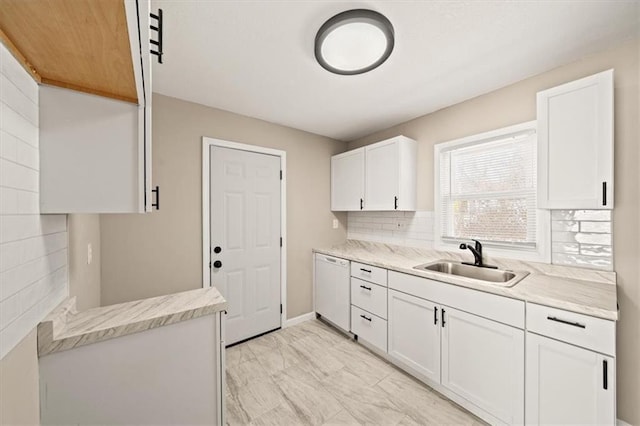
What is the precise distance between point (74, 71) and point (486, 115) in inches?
111

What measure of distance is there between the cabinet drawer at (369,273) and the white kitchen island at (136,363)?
1508 mm

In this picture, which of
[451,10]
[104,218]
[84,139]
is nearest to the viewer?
[84,139]

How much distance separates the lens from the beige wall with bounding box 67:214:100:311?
4.32 feet

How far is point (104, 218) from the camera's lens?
6.68 ft

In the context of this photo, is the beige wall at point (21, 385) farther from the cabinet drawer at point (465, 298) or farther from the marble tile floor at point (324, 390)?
the cabinet drawer at point (465, 298)

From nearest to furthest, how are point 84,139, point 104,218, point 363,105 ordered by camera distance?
point 84,139, point 104,218, point 363,105

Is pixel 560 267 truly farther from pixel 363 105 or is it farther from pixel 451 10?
pixel 363 105

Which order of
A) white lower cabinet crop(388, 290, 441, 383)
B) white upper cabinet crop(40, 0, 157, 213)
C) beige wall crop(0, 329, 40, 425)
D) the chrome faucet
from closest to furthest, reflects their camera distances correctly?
beige wall crop(0, 329, 40, 425), white upper cabinet crop(40, 0, 157, 213), white lower cabinet crop(388, 290, 441, 383), the chrome faucet

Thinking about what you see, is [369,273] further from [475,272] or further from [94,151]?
[94,151]

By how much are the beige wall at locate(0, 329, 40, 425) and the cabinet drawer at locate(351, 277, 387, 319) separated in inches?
87.7

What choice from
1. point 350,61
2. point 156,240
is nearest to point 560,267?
point 350,61

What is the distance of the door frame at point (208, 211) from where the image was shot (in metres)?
2.50

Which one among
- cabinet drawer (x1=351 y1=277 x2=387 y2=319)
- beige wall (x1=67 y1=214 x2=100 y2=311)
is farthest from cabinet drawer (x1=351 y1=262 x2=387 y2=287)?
beige wall (x1=67 y1=214 x2=100 y2=311)

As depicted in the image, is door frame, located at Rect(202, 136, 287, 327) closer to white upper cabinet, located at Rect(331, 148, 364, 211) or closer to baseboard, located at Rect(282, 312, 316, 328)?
baseboard, located at Rect(282, 312, 316, 328)
